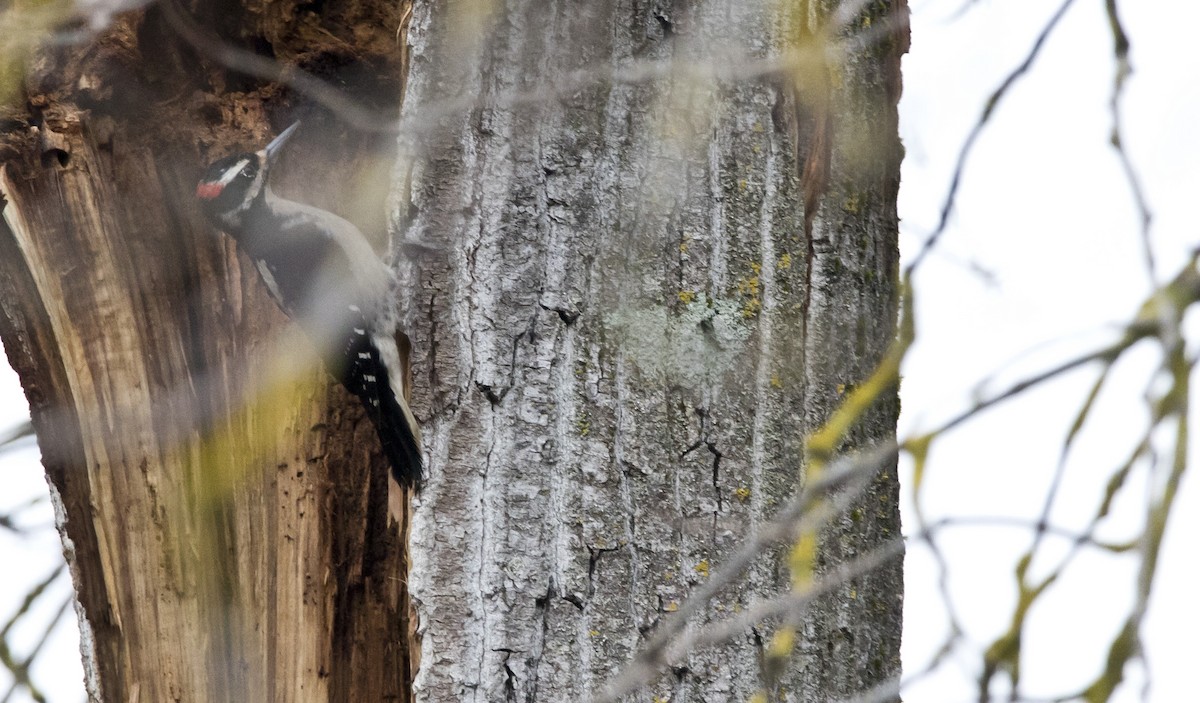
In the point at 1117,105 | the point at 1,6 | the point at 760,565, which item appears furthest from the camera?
the point at 1,6

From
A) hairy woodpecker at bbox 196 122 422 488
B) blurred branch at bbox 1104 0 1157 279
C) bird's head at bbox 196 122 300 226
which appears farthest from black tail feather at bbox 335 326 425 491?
blurred branch at bbox 1104 0 1157 279

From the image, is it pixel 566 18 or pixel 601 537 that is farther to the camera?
pixel 566 18

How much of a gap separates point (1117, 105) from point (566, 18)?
806 millimetres

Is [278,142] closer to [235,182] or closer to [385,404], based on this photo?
[235,182]

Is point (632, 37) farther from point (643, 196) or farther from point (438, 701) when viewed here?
point (438, 701)

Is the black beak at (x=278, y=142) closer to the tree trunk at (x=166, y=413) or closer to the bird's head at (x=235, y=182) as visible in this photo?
the bird's head at (x=235, y=182)

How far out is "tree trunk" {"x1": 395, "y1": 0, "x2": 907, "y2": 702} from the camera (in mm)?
1627

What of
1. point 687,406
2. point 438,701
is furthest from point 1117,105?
point 438,701

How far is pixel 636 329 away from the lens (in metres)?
1.67

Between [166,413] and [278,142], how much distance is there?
1.81 ft

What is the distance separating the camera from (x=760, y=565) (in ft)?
5.30

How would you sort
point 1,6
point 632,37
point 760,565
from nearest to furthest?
point 760,565 → point 632,37 → point 1,6

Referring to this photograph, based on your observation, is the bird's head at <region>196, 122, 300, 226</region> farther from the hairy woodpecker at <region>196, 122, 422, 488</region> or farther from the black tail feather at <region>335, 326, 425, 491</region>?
the black tail feather at <region>335, 326, 425, 491</region>

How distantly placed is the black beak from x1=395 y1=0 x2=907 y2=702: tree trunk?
60cm
